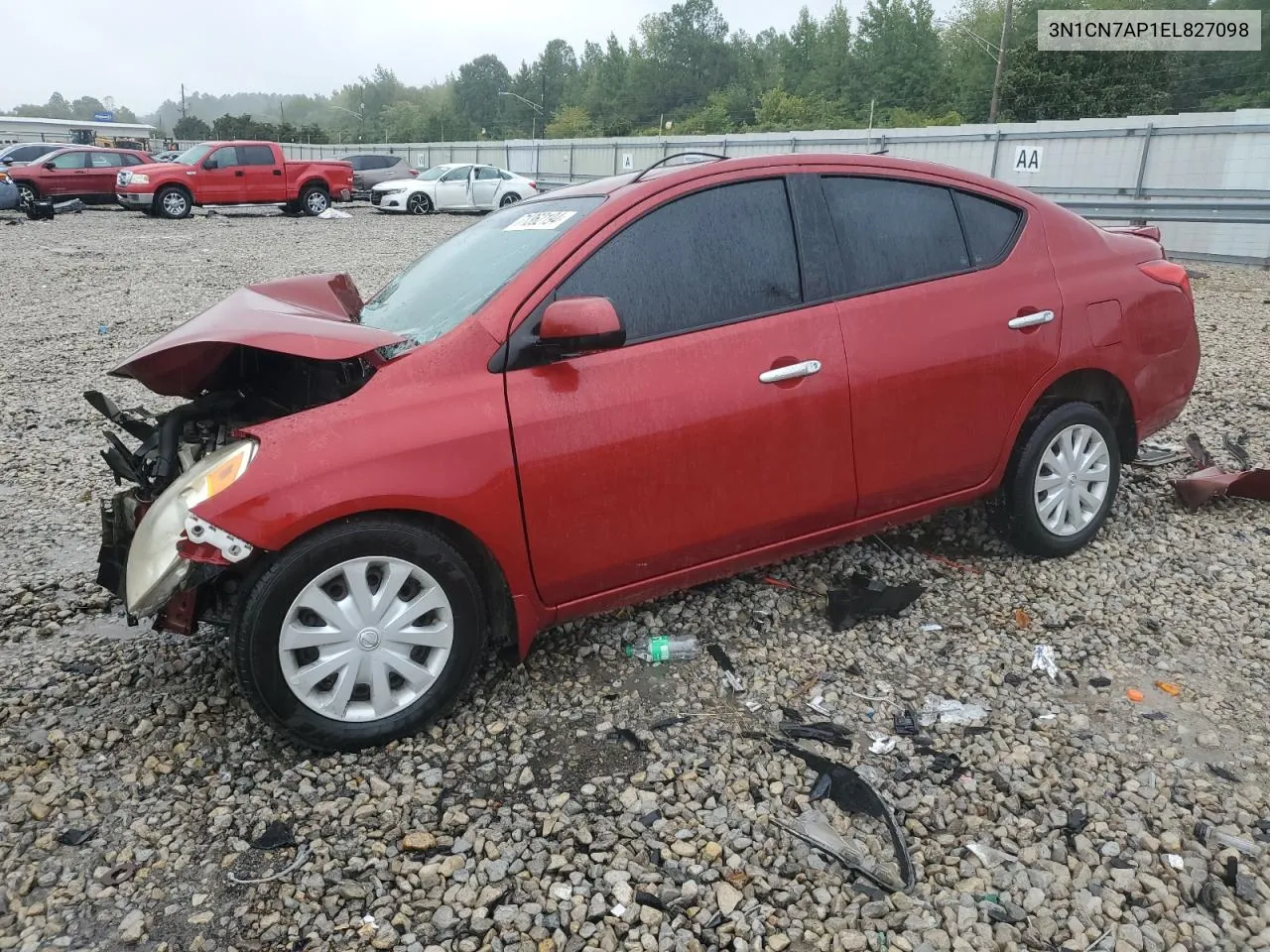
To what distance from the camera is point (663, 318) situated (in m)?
3.10

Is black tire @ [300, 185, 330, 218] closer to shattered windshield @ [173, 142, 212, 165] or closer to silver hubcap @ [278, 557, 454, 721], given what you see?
shattered windshield @ [173, 142, 212, 165]

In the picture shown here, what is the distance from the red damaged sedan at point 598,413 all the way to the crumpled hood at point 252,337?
15mm

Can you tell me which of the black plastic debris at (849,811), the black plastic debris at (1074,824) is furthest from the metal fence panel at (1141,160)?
the black plastic debris at (1074,824)

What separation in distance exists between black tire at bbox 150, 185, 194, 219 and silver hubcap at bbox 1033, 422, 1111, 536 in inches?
870

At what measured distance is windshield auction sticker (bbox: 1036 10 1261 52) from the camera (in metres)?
38.7

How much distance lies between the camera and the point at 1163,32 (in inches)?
1550

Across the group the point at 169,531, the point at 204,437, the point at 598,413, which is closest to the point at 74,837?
the point at 169,531

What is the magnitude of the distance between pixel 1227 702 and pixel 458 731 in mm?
2523

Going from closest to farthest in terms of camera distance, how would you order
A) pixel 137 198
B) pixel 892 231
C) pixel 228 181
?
pixel 892 231 < pixel 137 198 < pixel 228 181

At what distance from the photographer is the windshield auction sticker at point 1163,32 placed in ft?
127

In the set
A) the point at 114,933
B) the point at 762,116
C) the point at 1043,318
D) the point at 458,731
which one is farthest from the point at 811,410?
the point at 762,116

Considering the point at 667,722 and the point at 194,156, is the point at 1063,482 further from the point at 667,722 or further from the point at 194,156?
the point at 194,156

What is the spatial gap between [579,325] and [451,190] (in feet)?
77.5

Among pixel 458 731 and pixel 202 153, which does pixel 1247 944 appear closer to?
pixel 458 731
